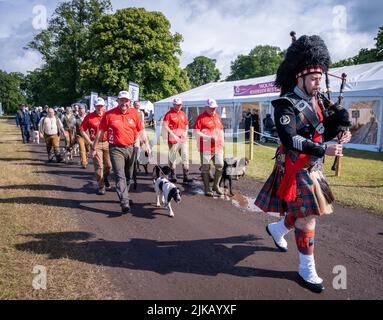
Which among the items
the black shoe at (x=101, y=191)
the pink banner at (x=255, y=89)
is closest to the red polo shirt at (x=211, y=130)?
the black shoe at (x=101, y=191)

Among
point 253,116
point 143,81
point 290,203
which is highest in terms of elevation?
point 143,81

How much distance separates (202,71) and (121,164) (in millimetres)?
89395

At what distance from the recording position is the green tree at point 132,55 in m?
33.5

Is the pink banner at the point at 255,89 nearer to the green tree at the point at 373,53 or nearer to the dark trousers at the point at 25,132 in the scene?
the dark trousers at the point at 25,132

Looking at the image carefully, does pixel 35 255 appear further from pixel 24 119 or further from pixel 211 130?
pixel 24 119

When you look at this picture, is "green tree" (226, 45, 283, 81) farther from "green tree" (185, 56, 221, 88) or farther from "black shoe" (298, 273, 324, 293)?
"black shoe" (298, 273, 324, 293)

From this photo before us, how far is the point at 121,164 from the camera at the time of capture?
591cm

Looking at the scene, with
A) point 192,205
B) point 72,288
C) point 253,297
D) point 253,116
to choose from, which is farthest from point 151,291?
point 253,116

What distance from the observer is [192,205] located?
641cm

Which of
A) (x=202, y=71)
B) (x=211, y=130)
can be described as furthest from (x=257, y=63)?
(x=211, y=130)

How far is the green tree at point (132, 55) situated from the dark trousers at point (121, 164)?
28584 mm
